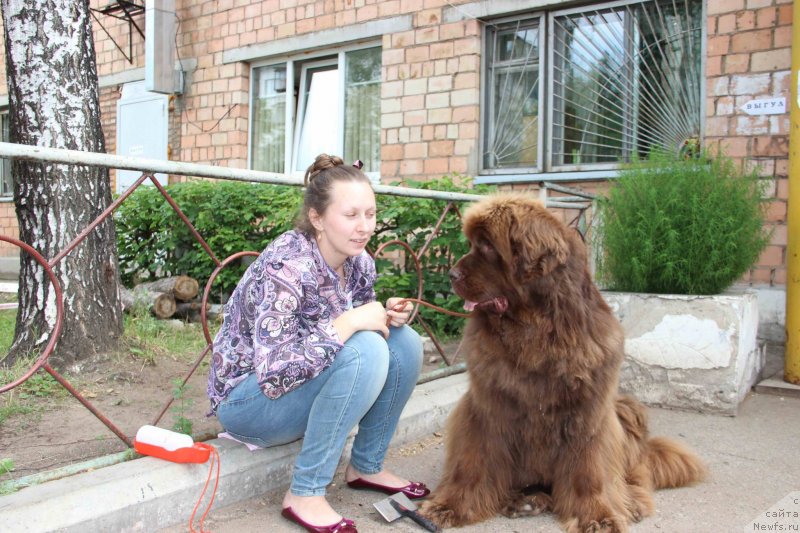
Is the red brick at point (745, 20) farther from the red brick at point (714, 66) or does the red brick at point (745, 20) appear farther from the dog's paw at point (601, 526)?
the dog's paw at point (601, 526)

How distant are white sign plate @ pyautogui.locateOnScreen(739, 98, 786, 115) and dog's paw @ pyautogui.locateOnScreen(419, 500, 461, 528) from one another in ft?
16.6

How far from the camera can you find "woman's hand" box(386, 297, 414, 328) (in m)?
2.67

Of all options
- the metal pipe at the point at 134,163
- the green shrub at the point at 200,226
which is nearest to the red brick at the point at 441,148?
the green shrub at the point at 200,226

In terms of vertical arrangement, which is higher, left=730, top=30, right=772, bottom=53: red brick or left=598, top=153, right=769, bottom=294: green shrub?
left=730, top=30, right=772, bottom=53: red brick


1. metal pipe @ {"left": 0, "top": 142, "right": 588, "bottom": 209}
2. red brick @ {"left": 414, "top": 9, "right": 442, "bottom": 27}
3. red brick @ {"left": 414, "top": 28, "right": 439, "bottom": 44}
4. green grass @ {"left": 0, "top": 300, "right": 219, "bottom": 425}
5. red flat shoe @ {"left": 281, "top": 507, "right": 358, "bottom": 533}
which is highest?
red brick @ {"left": 414, "top": 9, "right": 442, "bottom": 27}

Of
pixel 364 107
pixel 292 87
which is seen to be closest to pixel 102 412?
pixel 364 107

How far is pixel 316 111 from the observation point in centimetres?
929

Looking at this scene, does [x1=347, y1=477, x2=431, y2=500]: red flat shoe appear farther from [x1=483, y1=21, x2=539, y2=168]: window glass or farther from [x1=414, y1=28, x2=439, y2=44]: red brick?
[x1=414, y1=28, x2=439, y2=44]: red brick

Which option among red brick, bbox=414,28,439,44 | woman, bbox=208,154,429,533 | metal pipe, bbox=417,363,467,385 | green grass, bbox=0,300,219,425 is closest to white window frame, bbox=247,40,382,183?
red brick, bbox=414,28,439,44

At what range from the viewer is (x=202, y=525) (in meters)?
2.42

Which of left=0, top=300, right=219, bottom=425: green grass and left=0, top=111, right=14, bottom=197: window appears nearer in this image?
left=0, top=300, right=219, bottom=425: green grass

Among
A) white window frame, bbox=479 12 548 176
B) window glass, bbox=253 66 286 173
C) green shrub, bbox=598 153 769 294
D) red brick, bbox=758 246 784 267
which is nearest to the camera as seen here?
green shrub, bbox=598 153 769 294

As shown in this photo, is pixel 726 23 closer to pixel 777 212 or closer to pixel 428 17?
pixel 777 212

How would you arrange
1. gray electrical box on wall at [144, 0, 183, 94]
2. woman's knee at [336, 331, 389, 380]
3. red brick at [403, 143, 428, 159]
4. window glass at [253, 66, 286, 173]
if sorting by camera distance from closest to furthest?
1. woman's knee at [336, 331, 389, 380]
2. red brick at [403, 143, 428, 159]
3. window glass at [253, 66, 286, 173]
4. gray electrical box on wall at [144, 0, 183, 94]
